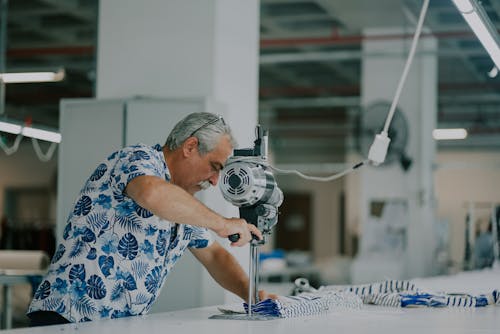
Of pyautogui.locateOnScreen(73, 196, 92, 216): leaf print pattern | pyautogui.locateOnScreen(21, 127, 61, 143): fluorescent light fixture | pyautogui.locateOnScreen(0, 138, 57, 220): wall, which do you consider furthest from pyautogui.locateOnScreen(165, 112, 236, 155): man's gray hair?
pyautogui.locateOnScreen(0, 138, 57, 220): wall

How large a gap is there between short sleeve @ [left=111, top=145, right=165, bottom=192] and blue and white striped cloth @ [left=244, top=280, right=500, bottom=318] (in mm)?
560

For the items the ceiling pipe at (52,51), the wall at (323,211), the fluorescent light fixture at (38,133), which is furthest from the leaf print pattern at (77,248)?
the wall at (323,211)

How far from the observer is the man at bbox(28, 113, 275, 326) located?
260 centimetres

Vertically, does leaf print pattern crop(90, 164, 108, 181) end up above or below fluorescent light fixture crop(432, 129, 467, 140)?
below

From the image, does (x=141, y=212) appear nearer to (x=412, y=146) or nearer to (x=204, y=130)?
(x=204, y=130)

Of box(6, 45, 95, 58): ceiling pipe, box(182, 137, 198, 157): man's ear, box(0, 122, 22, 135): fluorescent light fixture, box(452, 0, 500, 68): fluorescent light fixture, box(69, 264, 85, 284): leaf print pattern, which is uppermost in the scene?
box(6, 45, 95, 58): ceiling pipe

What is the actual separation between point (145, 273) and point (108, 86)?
2.67 meters

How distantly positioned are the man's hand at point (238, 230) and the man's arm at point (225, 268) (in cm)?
66

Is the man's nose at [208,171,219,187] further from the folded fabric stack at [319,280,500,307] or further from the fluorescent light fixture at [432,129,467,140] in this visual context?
the fluorescent light fixture at [432,129,467,140]

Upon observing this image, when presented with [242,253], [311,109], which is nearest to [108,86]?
[242,253]

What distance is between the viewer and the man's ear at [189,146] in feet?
9.04

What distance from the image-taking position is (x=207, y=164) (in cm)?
280

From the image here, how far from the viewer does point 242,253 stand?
5086 millimetres

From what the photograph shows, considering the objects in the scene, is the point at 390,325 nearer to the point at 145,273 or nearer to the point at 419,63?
the point at 145,273
